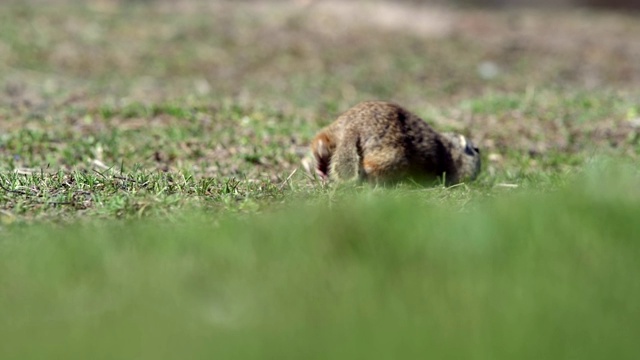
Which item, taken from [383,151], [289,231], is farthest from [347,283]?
[383,151]

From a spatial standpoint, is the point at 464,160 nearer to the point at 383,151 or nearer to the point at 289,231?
the point at 383,151

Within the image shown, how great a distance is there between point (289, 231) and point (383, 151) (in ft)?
8.50

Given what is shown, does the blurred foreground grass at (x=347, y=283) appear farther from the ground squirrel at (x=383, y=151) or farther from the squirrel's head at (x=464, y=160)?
the squirrel's head at (x=464, y=160)

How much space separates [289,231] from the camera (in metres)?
5.03

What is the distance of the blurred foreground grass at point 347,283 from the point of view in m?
4.00

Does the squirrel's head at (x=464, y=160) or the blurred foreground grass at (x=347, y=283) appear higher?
the blurred foreground grass at (x=347, y=283)

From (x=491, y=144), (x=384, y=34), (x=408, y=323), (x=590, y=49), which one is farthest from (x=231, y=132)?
(x=590, y=49)

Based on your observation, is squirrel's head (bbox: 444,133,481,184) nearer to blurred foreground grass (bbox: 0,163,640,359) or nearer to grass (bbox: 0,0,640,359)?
grass (bbox: 0,0,640,359)

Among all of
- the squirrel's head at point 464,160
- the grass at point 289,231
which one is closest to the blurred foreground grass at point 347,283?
the grass at point 289,231

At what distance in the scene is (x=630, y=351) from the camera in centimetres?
391

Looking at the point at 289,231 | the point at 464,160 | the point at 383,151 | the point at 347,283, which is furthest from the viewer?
the point at 464,160

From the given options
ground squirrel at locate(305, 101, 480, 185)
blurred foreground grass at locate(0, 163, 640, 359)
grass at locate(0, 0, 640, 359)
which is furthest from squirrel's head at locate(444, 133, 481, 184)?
blurred foreground grass at locate(0, 163, 640, 359)

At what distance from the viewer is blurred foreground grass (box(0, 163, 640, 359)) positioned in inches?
158

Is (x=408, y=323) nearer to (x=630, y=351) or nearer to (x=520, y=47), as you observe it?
(x=630, y=351)
